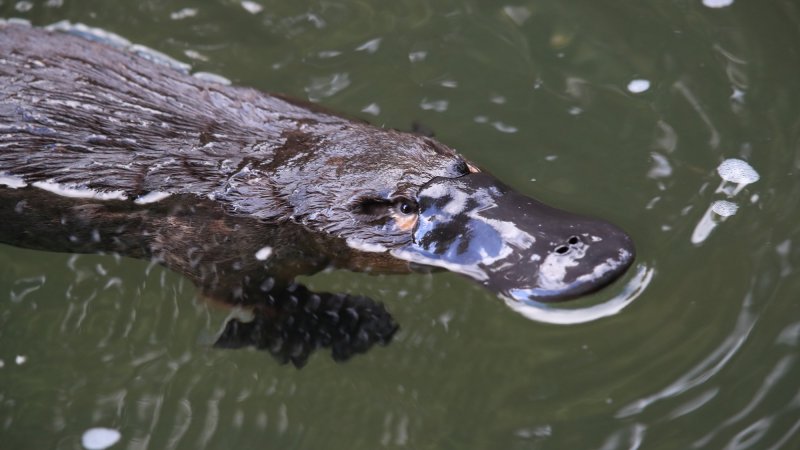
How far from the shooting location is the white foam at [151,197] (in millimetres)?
2910

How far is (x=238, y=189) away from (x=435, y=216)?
669mm

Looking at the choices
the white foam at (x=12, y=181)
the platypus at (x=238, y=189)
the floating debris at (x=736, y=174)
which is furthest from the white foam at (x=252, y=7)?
the floating debris at (x=736, y=174)

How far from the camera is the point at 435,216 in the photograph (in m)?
2.81

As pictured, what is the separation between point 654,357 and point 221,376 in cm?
147

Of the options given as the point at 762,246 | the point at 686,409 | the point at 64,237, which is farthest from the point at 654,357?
the point at 64,237

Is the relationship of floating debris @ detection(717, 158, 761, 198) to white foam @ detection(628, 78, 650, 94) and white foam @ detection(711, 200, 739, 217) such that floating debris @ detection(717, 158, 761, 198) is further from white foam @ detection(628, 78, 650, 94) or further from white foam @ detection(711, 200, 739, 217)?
white foam @ detection(628, 78, 650, 94)

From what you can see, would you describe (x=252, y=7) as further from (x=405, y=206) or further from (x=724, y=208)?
(x=724, y=208)

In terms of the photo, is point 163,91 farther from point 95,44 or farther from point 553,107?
point 553,107

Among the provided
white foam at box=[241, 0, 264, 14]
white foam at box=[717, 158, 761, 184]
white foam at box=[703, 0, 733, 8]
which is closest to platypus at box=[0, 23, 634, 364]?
white foam at box=[717, 158, 761, 184]

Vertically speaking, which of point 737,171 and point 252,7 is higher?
point 737,171

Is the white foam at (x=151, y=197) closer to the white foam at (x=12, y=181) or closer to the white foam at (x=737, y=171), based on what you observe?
the white foam at (x=12, y=181)

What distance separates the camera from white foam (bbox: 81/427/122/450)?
287cm

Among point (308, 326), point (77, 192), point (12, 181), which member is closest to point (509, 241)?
point (308, 326)

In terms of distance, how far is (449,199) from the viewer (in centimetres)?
282
